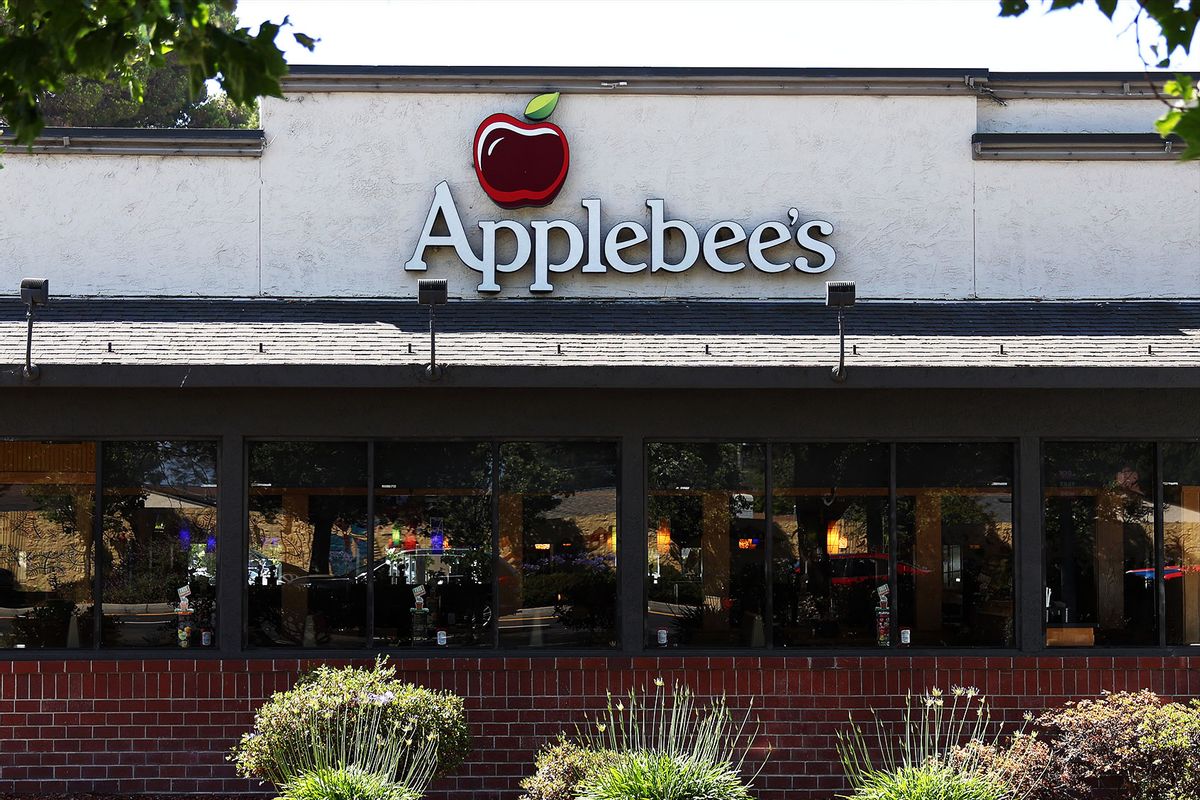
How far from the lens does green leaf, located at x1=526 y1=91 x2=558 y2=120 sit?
1148cm

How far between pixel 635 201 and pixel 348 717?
5.20m

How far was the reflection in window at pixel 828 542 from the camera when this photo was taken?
415 inches

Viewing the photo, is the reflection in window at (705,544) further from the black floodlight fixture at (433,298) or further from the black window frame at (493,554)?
the black floodlight fixture at (433,298)

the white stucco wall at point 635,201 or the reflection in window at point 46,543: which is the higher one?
the white stucco wall at point 635,201

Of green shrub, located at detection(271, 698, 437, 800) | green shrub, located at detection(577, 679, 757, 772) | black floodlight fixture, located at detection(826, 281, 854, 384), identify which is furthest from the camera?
green shrub, located at detection(577, 679, 757, 772)

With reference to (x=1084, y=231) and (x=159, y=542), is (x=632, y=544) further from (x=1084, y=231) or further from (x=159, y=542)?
(x=1084, y=231)

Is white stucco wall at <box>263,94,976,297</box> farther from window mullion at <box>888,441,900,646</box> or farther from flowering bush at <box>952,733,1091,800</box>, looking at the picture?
flowering bush at <box>952,733,1091,800</box>

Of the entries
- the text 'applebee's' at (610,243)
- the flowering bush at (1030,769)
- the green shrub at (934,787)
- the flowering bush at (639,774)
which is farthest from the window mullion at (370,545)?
the flowering bush at (1030,769)

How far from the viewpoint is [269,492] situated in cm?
1056

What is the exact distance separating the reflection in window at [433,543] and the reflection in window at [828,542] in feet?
7.93

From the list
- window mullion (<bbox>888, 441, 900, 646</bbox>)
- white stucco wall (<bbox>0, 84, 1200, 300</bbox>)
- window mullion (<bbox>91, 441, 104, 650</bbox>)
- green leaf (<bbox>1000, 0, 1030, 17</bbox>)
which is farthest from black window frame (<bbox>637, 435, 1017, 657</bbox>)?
green leaf (<bbox>1000, 0, 1030, 17</bbox>)

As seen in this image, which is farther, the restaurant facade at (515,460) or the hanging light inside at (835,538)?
the hanging light inside at (835,538)

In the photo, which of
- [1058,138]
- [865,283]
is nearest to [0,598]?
[865,283]

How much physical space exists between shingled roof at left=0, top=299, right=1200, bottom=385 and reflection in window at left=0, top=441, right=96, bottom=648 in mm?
1022
